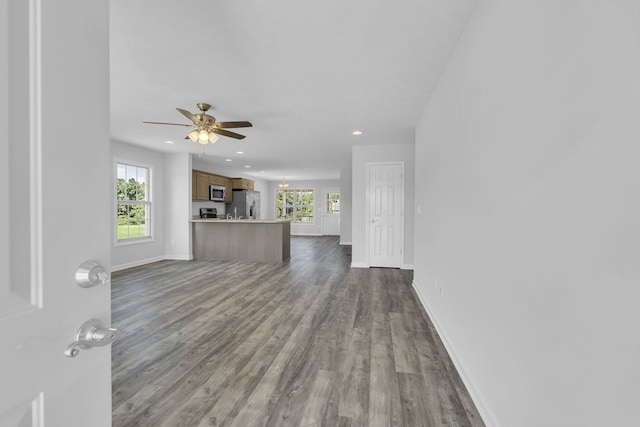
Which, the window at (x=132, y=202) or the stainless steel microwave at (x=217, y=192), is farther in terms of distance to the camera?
the stainless steel microwave at (x=217, y=192)

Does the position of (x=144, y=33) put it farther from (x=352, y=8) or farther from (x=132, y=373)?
(x=132, y=373)

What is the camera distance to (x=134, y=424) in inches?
63.6

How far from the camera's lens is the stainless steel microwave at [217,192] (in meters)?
8.42

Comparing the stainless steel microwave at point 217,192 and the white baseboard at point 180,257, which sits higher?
the stainless steel microwave at point 217,192

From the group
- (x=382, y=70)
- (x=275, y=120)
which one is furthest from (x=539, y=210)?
(x=275, y=120)

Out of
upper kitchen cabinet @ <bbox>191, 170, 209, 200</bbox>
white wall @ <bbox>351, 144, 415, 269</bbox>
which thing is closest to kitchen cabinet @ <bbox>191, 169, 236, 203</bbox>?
upper kitchen cabinet @ <bbox>191, 170, 209, 200</bbox>

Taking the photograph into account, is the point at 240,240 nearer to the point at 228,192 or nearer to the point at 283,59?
the point at 228,192

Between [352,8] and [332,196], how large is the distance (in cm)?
1044

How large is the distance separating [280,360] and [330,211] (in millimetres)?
10209

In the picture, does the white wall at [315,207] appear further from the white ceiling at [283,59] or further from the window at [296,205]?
the white ceiling at [283,59]

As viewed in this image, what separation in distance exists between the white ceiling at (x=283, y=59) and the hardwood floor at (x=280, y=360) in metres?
2.32

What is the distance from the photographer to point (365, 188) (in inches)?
222

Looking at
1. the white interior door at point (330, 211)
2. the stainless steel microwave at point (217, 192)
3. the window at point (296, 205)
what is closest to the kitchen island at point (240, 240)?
the stainless steel microwave at point (217, 192)

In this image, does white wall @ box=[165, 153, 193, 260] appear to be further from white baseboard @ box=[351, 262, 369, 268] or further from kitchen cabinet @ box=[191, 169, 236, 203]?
white baseboard @ box=[351, 262, 369, 268]
